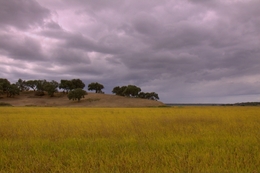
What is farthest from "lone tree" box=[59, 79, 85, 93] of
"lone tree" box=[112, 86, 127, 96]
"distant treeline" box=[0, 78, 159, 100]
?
"lone tree" box=[112, 86, 127, 96]

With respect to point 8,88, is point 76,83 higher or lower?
higher

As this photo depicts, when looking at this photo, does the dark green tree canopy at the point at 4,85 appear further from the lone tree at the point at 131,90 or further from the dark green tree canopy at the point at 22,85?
the lone tree at the point at 131,90

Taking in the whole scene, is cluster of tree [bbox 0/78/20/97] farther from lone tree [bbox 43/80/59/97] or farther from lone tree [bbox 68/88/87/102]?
lone tree [bbox 68/88/87/102]

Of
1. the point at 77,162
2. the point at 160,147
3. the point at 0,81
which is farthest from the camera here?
the point at 0,81

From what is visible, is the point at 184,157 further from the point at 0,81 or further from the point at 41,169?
the point at 0,81

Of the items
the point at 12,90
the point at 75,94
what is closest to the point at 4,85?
the point at 12,90

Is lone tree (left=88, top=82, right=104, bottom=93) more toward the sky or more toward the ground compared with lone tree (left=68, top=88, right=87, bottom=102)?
more toward the sky

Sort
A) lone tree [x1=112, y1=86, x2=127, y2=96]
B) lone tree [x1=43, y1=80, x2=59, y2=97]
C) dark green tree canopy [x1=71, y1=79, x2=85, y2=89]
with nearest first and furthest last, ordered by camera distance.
→ lone tree [x1=43, y1=80, x2=59, y2=97], dark green tree canopy [x1=71, y1=79, x2=85, y2=89], lone tree [x1=112, y1=86, x2=127, y2=96]

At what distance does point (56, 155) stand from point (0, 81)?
406ft

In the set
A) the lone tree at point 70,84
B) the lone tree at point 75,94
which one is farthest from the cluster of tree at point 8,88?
the lone tree at point 75,94

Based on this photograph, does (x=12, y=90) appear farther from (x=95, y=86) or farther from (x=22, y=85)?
(x=95, y=86)

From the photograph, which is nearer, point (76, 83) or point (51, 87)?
point (51, 87)

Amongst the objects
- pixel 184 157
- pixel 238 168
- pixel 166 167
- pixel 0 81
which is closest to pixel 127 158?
pixel 166 167

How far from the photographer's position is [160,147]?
26.4 ft
